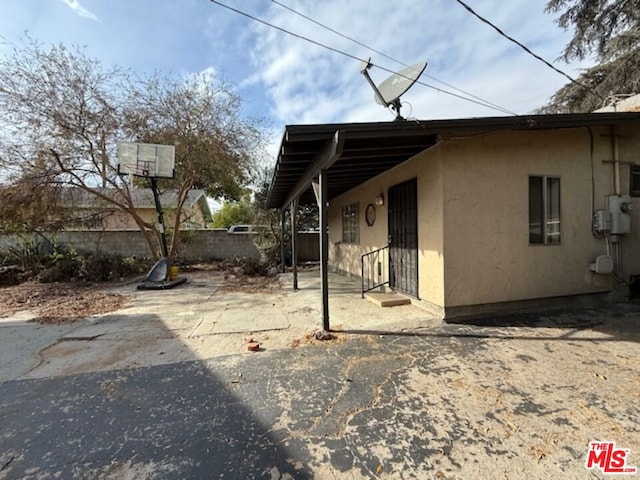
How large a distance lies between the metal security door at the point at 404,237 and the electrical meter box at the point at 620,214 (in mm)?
3242

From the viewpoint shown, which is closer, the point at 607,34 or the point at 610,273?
the point at 610,273

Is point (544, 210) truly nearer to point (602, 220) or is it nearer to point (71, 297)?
point (602, 220)

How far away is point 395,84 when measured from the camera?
14.0 feet

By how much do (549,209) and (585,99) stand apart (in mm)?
9948

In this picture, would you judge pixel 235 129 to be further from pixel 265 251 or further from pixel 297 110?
pixel 265 251

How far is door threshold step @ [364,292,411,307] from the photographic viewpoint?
5023mm

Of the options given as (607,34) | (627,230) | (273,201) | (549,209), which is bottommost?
(627,230)

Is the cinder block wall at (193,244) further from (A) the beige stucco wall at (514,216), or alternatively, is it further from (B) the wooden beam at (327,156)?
(A) the beige stucco wall at (514,216)

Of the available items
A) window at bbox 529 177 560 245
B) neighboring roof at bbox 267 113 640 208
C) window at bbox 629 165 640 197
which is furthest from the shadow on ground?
window at bbox 629 165 640 197

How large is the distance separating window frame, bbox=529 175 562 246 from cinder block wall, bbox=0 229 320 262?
911cm

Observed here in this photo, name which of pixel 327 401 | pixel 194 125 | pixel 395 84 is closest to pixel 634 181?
pixel 395 84

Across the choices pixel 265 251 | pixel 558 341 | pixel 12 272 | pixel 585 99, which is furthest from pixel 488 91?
pixel 12 272

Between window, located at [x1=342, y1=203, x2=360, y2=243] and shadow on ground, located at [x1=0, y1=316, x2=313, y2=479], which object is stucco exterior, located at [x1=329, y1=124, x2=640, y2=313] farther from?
shadow on ground, located at [x1=0, y1=316, x2=313, y2=479]

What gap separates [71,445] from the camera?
192 centimetres
